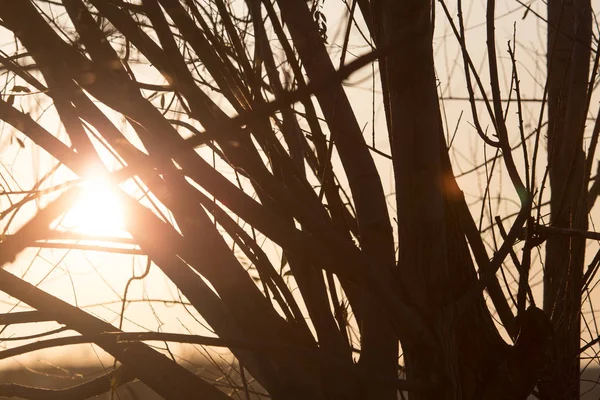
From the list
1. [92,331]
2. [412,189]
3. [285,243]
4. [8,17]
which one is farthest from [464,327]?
[8,17]

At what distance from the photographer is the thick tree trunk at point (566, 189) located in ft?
8.38

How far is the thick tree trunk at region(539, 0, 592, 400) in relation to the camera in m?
2.55

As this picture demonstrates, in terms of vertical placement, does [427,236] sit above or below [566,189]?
below

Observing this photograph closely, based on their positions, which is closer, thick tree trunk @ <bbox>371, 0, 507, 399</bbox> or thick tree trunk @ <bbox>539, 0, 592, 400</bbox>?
thick tree trunk @ <bbox>371, 0, 507, 399</bbox>

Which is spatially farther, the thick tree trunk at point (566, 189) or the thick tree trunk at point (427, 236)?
the thick tree trunk at point (566, 189)

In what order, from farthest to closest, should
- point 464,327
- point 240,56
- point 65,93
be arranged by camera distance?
point 240,56
point 464,327
point 65,93

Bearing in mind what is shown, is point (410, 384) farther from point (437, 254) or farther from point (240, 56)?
point (240, 56)

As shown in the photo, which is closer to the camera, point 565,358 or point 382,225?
point 382,225

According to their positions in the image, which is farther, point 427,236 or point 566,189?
point 566,189

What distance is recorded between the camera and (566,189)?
238 cm

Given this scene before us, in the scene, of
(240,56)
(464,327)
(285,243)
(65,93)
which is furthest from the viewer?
(240,56)

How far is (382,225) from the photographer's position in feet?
7.34

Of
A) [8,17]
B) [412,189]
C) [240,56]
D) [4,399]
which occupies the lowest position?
[4,399]

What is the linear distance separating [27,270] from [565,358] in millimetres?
2026
